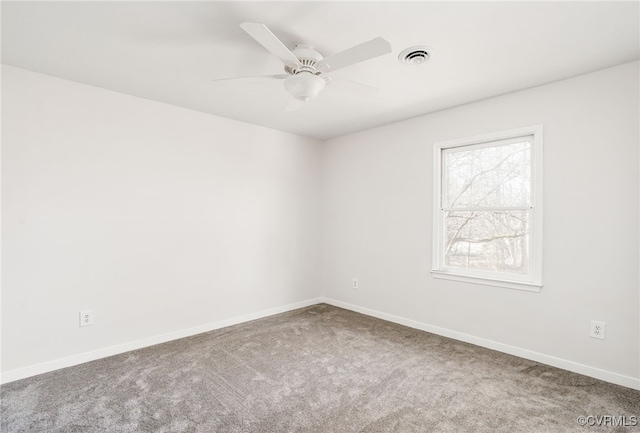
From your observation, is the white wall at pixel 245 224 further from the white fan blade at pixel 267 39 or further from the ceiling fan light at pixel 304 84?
the white fan blade at pixel 267 39

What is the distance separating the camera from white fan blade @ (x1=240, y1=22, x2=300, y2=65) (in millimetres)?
1523

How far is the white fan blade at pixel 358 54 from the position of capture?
5.33ft

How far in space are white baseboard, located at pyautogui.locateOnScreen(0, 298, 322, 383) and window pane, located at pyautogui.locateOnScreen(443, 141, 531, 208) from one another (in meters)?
2.59

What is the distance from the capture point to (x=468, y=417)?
78.1 inches

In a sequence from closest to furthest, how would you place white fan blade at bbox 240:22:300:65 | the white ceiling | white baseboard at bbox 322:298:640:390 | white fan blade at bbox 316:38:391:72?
white fan blade at bbox 240:22:300:65 < white fan blade at bbox 316:38:391:72 < the white ceiling < white baseboard at bbox 322:298:640:390

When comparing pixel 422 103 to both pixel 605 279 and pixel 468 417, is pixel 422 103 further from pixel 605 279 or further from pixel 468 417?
pixel 468 417

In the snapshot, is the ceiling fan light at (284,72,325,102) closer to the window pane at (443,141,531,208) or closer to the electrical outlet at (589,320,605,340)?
the window pane at (443,141,531,208)

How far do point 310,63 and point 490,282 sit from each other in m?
2.50

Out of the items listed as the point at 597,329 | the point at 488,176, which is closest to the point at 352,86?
the point at 488,176

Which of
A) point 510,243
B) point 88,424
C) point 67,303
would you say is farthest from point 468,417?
point 67,303

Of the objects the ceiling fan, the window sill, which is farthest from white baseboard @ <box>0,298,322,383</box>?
the ceiling fan

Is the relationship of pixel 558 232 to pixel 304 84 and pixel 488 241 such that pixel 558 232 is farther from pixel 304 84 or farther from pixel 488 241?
pixel 304 84

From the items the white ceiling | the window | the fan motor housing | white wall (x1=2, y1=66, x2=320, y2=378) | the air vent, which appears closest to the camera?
the white ceiling

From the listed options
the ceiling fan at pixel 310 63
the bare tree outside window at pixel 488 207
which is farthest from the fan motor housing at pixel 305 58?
the bare tree outside window at pixel 488 207
